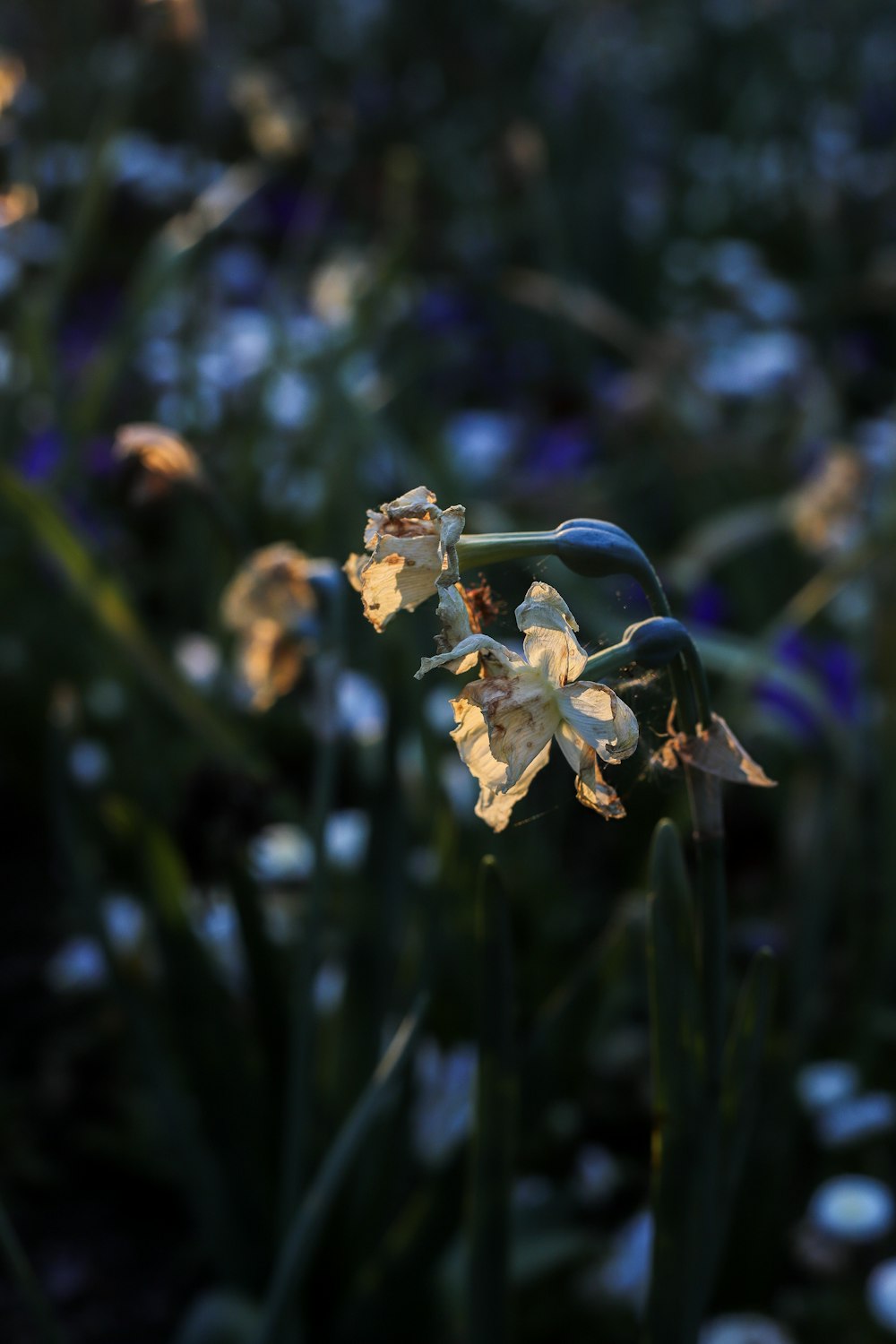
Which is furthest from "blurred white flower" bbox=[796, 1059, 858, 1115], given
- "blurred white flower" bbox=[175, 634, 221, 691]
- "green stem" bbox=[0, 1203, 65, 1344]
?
"blurred white flower" bbox=[175, 634, 221, 691]

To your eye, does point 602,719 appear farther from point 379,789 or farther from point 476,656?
point 379,789

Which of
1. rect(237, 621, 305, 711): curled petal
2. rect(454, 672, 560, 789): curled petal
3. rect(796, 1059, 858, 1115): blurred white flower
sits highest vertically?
rect(237, 621, 305, 711): curled petal

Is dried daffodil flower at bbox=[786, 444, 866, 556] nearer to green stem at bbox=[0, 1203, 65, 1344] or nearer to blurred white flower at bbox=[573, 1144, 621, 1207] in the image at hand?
blurred white flower at bbox=[573, 1144, 621, 1207]

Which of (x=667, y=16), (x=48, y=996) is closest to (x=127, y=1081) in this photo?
(x=48, y=996)

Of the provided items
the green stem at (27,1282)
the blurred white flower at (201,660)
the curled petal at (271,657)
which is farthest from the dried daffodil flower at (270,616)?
the blurred white flower at (201,660)

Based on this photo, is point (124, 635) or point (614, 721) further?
point (124, 635)

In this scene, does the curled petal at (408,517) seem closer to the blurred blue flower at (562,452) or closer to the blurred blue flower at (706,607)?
the blurred blue flower at (706,607)

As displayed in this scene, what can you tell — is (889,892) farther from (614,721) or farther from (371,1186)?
(614,721)
